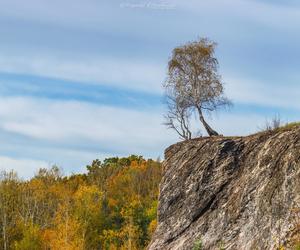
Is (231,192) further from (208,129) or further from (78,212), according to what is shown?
(78,212)

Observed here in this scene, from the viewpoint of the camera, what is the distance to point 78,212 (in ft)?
263

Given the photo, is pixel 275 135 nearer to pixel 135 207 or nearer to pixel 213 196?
pixel 213 196

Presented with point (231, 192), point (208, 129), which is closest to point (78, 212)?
point (208, 129)

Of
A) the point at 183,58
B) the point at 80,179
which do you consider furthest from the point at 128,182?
the point at 183,58

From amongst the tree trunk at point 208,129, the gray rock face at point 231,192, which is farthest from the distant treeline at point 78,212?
the gray rock face at point 231,192

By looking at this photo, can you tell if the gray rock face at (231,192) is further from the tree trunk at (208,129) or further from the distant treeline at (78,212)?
the distant treeline at (78,212)

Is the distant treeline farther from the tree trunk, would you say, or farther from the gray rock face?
the gray rock face

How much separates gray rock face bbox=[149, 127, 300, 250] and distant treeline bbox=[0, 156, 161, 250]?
1377 inches

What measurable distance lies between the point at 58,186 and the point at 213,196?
78125 millimetres

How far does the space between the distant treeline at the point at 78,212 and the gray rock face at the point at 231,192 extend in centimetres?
3497

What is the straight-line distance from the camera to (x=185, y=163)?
96.3 feet

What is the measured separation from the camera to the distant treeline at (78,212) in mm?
68625

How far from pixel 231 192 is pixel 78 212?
57.7m

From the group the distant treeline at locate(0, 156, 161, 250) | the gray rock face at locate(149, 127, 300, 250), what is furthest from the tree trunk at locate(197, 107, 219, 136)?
the distant treeline at locate(0, 156, 161, 250)
